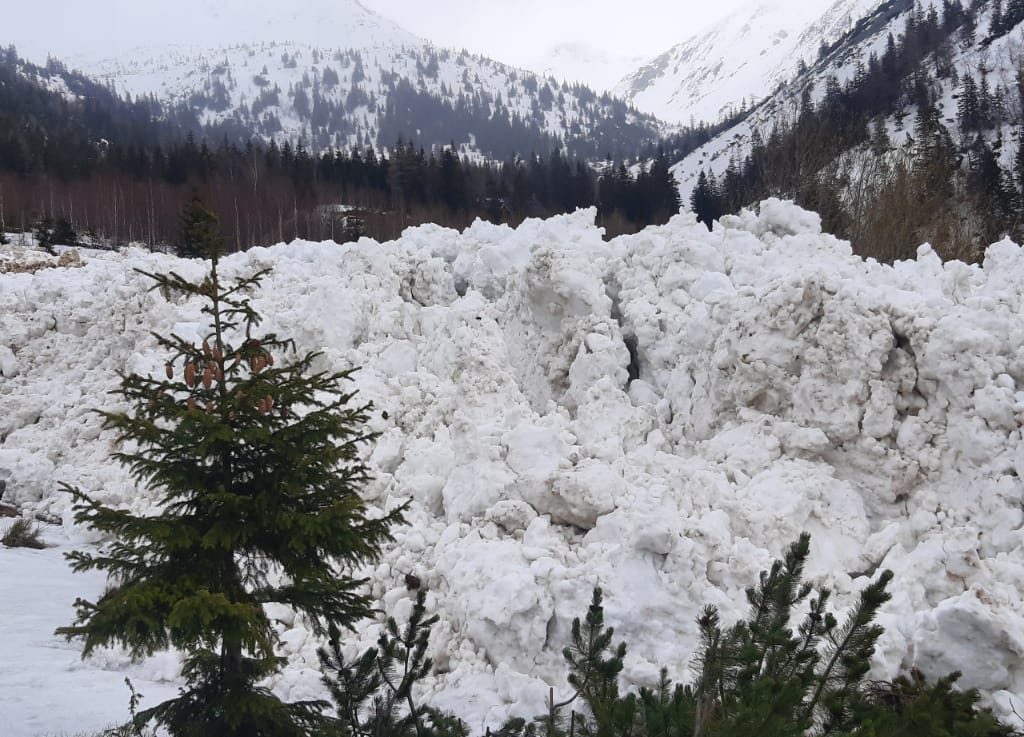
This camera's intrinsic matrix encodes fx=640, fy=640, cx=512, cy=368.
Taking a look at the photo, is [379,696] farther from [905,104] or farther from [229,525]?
[905,104]

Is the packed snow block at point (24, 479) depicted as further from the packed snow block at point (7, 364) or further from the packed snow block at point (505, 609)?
the packed snow block at point (505, 609)

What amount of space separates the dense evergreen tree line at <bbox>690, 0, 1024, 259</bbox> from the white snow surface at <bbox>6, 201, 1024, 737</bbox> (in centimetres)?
917

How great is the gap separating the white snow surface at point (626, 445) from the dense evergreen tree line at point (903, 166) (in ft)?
30.1

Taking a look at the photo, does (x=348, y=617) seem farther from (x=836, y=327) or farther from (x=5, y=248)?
(x=5, y=248)

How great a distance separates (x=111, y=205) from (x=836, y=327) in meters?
38.9

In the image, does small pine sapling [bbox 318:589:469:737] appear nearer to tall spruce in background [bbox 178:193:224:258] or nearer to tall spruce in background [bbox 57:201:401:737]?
tall spruce in background [bbox 57:201:401:737]

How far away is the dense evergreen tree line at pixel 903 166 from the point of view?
1881 cm

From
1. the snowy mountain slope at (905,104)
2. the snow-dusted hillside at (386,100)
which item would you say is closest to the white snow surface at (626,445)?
the snowy mountain slope at (905,104)

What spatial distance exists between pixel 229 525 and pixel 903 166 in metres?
23.4

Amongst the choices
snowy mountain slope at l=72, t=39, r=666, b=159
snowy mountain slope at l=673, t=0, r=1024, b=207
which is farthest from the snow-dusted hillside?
snowy mountain slope at l=673, t=0, r=1024, b=207

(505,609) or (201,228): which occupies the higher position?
(201,228)

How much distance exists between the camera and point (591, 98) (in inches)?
6471

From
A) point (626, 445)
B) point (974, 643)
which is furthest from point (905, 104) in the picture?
point (974, 643)

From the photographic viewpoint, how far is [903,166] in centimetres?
2052
